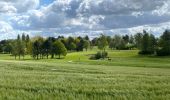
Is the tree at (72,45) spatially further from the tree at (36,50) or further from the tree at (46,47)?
the tree at (46,47)

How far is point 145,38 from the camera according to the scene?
158000 mm

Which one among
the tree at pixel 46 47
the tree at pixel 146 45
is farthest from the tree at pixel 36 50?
the tree at pixel 146 45

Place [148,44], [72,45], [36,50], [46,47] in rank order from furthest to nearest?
1. [72,45]
2. [46,47]
3. [36,50]
4. [148,44]

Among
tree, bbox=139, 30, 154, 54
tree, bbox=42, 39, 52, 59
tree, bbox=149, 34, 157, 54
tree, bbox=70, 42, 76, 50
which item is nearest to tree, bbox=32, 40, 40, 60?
tree, bbox=42, 39, 52, 59

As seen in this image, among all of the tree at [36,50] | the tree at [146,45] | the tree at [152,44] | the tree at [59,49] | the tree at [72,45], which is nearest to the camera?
the tree at [59,49]

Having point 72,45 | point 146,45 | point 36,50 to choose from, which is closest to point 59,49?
point 36,50

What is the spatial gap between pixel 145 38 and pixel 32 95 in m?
145

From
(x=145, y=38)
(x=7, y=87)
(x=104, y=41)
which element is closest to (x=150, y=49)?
(x=145, y=38)

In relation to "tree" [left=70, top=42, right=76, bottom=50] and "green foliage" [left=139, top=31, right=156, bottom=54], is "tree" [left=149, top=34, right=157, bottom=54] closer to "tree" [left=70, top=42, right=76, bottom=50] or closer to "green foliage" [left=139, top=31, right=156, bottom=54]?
"green foliage" [left=139, top=31, right=156, bottom=54]

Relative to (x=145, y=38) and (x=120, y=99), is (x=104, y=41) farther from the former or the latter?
(x=120, y=99)

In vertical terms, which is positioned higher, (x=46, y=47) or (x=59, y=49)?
(x=46, y=47)

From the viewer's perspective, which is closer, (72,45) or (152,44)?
(152,44)

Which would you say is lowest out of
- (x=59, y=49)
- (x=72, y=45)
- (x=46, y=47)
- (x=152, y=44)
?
(x=59, y=49)

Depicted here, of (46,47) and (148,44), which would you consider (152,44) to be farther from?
(46,47)
